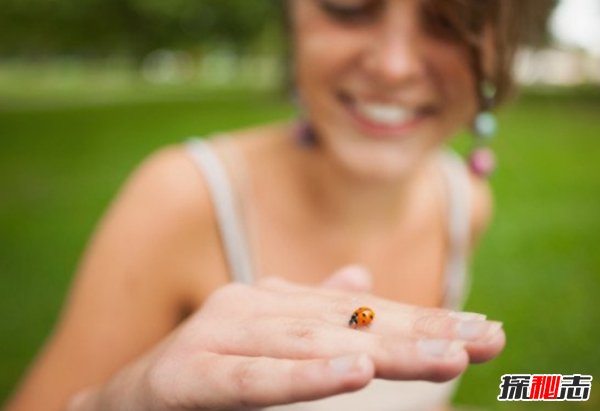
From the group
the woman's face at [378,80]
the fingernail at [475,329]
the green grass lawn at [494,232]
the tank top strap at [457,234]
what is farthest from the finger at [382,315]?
the green grass lawn at [494,232]

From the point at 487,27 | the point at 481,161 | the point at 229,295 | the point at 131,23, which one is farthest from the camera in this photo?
the point at 131,23

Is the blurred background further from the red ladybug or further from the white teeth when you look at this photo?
the red ladybug

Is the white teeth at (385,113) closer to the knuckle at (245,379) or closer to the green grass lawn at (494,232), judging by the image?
the knuckle at (245,379)

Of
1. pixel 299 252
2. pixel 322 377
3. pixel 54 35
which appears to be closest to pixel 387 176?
pixel 299 252

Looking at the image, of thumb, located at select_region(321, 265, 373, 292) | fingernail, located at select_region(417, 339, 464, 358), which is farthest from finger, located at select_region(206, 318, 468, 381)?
thumb, located at select_region(321, 265, 373, 292)

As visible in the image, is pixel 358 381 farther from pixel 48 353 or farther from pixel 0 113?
pixel 0 113

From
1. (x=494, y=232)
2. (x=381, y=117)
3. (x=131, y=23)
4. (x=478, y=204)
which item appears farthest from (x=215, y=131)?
(x=381, y=117)

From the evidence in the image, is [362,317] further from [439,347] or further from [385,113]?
[385,113]
